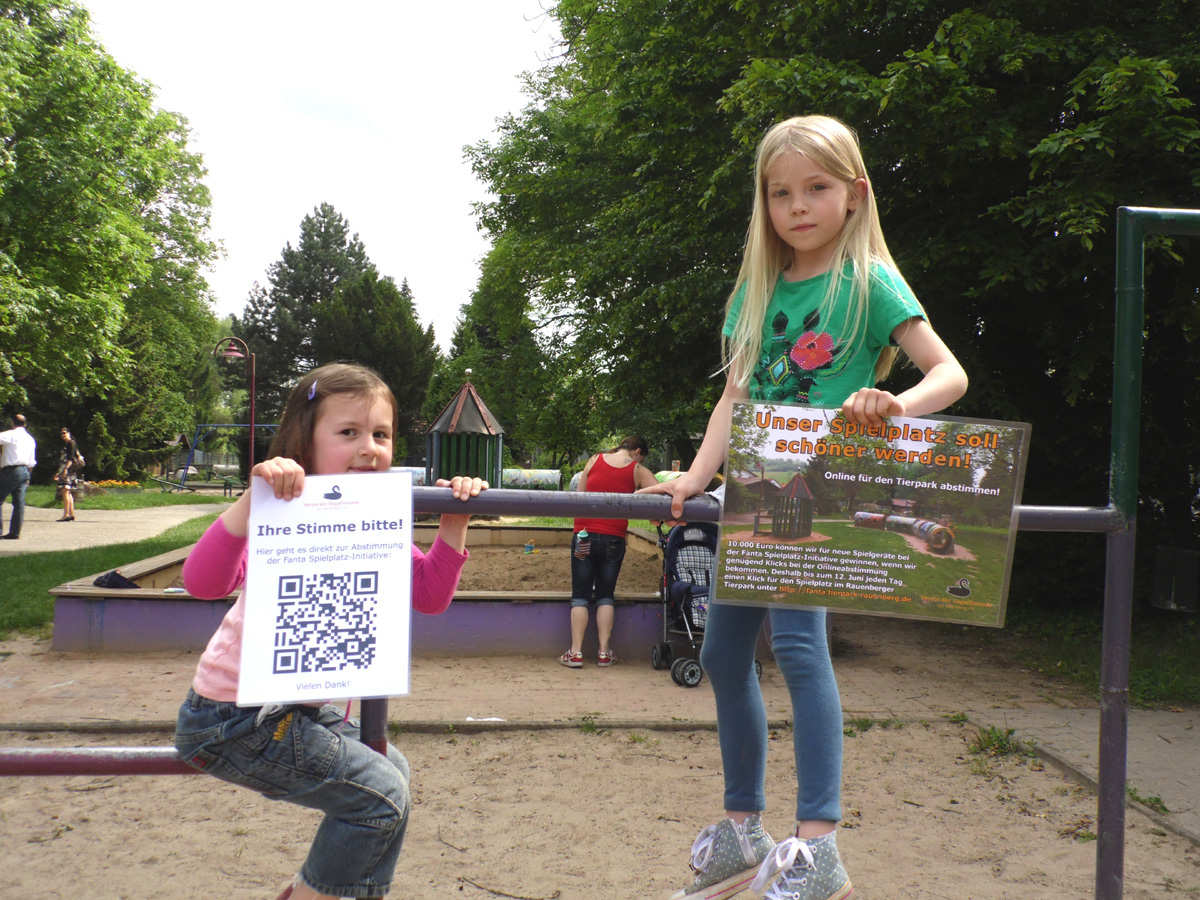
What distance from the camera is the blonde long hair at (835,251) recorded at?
1832 mm

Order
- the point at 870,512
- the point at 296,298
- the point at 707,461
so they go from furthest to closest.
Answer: the point at 296,298, the point at 707,461, the point at 870,512

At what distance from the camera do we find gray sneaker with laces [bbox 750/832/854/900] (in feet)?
5.40

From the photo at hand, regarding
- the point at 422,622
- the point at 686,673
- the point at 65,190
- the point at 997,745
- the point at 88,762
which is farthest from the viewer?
the point at 65,190

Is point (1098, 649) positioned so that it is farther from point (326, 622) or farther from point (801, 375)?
point (326, 622)

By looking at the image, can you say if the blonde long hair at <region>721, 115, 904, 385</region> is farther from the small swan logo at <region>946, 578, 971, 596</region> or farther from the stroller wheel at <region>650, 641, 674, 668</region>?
the stroller wheel at <region>650, 641, 674, 668</region>

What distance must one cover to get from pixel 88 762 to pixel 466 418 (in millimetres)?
10937

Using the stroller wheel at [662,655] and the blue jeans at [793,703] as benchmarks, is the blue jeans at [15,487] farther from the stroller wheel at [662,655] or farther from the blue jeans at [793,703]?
the blue jeans at [793,703]

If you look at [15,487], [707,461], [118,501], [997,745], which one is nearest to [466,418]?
[15,487]

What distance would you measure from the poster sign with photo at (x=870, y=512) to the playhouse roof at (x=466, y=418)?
36.1 feet

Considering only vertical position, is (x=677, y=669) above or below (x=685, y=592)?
below

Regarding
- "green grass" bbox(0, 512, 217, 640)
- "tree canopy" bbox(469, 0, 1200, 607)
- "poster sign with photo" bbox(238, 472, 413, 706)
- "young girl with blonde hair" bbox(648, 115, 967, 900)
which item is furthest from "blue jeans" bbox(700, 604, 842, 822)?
"green grass" bbox(0, 512, 217, 640)

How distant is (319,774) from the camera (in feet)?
5.24

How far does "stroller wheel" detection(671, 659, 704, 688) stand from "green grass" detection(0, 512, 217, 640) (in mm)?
4716

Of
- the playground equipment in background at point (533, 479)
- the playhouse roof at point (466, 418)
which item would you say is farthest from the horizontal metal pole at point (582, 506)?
the playground equipment in background at point (533, 479)
